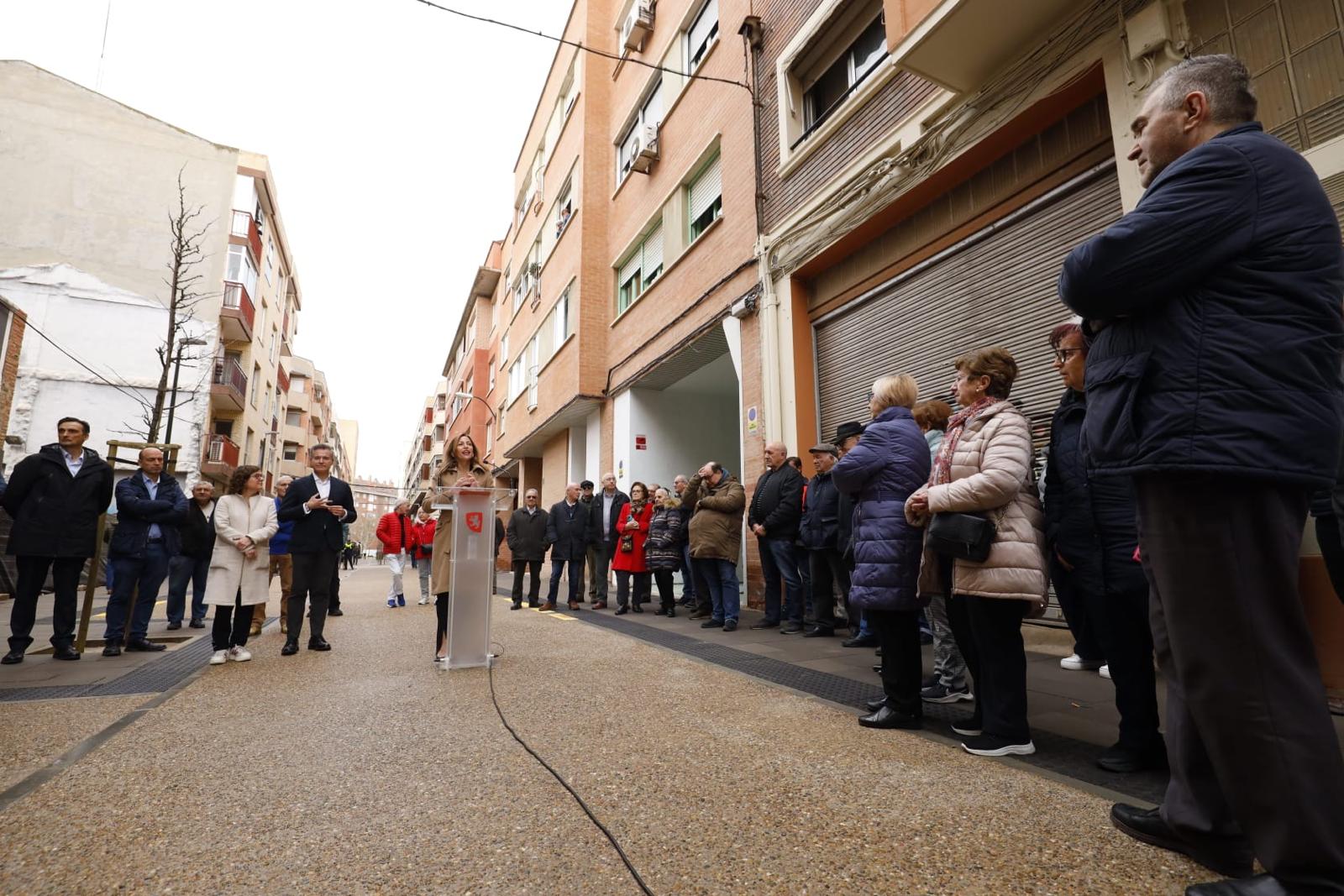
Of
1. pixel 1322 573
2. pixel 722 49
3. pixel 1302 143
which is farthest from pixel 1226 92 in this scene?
pixel 722 49

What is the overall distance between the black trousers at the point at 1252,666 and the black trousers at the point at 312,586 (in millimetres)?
6145

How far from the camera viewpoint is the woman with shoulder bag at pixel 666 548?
8.84m

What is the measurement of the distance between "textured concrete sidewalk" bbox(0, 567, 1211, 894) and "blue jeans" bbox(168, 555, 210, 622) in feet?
15.5

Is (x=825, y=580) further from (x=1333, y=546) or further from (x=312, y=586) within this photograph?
(x=1333, y=546)

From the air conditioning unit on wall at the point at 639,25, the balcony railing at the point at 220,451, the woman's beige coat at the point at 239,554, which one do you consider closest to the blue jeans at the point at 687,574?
the woman's beige coat at the point at 239,554

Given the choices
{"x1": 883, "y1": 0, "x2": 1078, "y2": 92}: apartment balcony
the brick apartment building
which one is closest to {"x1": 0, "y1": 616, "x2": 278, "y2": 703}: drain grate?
the brick apartment building

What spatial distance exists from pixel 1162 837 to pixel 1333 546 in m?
0.98

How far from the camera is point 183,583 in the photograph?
7.89m

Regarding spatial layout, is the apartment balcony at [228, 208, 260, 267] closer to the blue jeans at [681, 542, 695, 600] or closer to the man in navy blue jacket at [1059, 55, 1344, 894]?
the blue jeans at [681, 542, 695, 600]

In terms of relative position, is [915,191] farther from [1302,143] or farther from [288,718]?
[288,718]

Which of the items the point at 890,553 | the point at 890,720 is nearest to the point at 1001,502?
the point at 890,553

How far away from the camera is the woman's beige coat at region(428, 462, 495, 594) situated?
17.2ft

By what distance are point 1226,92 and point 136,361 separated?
30072mm

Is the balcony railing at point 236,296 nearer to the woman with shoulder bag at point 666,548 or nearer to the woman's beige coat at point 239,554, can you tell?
the woman with shoulder bag at point 666,548
